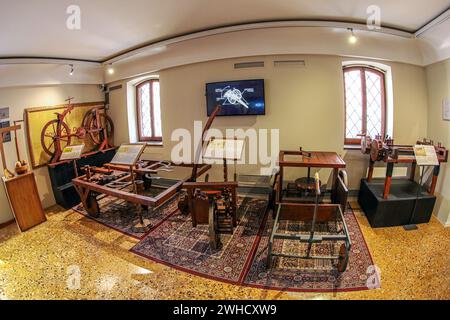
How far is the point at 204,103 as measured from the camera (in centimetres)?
466

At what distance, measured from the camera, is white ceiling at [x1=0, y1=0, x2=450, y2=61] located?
2635 mm

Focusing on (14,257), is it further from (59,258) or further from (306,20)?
(306,20)

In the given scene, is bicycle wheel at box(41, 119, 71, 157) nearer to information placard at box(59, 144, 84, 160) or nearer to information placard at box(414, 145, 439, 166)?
information placard at box(59, 144, 84, 160)

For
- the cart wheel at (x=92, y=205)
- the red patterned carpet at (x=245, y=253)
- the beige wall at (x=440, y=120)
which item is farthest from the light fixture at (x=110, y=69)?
the beige wall at (x=440, y=120)

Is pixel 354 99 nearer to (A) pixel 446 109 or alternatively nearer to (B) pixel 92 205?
(A) pixel 446 109

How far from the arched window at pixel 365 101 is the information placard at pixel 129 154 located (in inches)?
147

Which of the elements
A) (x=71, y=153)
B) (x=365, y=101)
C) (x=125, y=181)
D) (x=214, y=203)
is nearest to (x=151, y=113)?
(x=71, y=153)

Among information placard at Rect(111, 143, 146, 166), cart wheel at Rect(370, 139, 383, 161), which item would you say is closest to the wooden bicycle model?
information placard at Rect(111, 143, 146, 166)

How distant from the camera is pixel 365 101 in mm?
4227

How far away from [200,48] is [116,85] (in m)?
2.47

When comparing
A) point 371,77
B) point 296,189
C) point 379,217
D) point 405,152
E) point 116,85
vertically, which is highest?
point 116,85

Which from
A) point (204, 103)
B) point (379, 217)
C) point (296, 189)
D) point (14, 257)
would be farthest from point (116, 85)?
point (379, 217)

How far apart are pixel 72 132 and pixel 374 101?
234 inches

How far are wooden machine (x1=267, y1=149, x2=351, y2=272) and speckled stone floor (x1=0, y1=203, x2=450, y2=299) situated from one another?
1.42 feet
